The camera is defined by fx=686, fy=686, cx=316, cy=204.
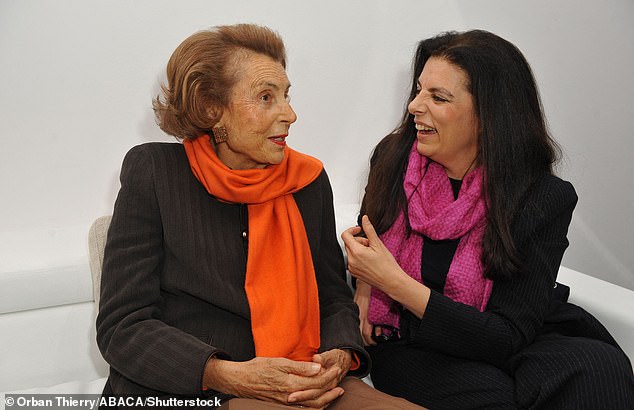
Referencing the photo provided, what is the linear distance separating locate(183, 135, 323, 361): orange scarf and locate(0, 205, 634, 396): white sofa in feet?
1.95

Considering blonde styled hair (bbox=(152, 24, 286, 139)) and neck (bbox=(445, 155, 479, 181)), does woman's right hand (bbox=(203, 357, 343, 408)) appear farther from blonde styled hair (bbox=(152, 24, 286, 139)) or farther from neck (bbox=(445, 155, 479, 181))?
A: neck (bbox=(445, 155, 479, 181))

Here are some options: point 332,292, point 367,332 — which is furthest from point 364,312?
point 332,292

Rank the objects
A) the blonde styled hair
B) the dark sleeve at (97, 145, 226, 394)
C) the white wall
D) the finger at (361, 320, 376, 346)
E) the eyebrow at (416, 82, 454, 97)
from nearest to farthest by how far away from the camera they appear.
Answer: the dark sleeve at (97, 145, 226, 394)
the blonde styled hair
the eyebrow at (416, 82, 454, 97)
the finger at (361, 320, 376, 346)
the white wall

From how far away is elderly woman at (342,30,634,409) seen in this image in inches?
69.7

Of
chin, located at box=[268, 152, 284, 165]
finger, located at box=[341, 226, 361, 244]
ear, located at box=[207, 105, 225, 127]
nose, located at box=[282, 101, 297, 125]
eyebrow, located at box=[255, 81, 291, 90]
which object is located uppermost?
eyebrow, located at box=[255, 81, 291, 90]

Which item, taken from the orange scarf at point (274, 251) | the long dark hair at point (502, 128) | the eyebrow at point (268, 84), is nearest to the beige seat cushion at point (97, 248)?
the orange scarf at point (274, 251)

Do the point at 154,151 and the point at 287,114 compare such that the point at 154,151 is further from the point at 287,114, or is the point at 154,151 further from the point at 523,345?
the point at 523,345

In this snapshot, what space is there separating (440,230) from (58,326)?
3.73ft

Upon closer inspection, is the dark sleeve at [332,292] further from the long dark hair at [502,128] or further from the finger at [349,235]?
the long dark hair at [502,128]

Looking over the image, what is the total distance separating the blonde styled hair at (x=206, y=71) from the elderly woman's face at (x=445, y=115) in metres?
0.47

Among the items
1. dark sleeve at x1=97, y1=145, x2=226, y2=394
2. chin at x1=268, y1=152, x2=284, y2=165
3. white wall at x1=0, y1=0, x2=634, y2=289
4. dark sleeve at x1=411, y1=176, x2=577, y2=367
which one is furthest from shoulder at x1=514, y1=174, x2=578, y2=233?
white wall at x1=0, y1=0, x2=634, y2=289

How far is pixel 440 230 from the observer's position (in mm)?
1921

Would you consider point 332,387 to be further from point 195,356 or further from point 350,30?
point 350,30

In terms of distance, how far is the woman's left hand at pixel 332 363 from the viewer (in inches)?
62.0
